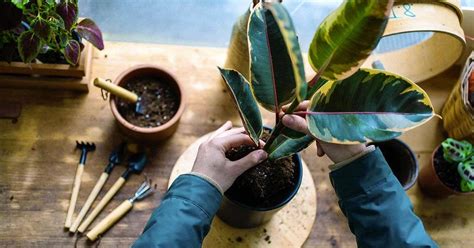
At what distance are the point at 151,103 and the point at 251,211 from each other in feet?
0.99

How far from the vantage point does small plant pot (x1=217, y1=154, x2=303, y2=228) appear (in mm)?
749

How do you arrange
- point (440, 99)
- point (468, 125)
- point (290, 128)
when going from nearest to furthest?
point (290, 128) < point (468, 125) < point (440, 99)

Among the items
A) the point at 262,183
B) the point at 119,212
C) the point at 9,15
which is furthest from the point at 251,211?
the point at 9,15

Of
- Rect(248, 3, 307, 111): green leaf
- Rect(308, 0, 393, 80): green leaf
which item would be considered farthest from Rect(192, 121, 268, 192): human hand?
Rect(308, 0, 393, 80): green leaf

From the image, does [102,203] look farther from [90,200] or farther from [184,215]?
[184,215]

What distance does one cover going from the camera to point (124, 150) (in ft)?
3.09

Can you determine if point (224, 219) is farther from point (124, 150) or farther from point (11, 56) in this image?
point (11, 56)

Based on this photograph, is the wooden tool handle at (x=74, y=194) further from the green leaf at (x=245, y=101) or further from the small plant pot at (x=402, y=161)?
the small plant pot at (x=402, y=161)

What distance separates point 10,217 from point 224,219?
0.37 metres

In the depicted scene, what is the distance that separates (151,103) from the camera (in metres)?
0.94

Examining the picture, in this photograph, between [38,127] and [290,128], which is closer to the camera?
[290,128]

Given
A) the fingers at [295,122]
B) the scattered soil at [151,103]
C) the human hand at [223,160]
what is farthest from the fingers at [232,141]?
the scattered soil at [151,103]

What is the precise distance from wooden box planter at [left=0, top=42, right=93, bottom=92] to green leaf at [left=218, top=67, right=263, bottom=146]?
14.3 inches

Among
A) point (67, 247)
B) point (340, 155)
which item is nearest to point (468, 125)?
point (340, 155)
